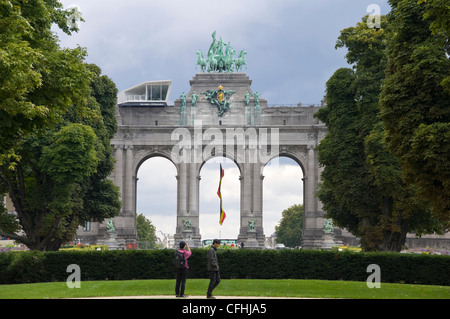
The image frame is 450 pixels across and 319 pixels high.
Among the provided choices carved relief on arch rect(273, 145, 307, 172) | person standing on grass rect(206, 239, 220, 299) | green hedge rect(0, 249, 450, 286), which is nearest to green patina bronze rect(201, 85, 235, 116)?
carved relief on arch rect(273, 145, 307, 172)

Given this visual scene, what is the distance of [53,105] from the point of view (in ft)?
70.8

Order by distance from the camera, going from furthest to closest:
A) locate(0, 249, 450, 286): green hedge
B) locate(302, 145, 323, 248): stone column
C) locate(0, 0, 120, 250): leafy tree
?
locate(302, 145, 323, 248): stone column
locate(0, 249, 450, 286): green hedge
locate(0, 0, 120, 250): leafy tree

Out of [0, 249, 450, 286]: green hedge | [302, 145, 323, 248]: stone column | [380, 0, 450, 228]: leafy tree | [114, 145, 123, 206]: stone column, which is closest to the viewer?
[380, 0, 450, 228]: leafy tree

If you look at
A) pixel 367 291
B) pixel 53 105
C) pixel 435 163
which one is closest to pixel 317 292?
pixel 367 291

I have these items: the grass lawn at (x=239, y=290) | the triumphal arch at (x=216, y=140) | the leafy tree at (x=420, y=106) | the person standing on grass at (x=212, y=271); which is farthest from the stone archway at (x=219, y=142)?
the person standing on grass at (x=212, y=271)

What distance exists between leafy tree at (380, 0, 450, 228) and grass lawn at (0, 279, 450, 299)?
367 cm

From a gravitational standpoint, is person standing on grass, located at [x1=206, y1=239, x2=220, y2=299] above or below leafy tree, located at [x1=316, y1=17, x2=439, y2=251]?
below

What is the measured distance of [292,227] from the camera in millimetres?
107312

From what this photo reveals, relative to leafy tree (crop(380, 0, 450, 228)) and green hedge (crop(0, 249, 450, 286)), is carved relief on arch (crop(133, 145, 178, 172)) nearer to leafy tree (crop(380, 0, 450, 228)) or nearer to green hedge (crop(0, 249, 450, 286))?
green hedge (crop(0, 249, 450, 286))

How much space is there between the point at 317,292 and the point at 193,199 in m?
53.0

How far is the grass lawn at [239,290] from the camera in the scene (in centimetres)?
2208

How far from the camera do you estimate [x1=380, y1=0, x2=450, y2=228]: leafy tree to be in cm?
2227

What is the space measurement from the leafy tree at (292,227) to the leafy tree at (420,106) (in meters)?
77.9

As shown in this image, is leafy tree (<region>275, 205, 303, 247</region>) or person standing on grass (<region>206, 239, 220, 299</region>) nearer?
person standing on grass (<region>206, 239, 220, 299</region>)
